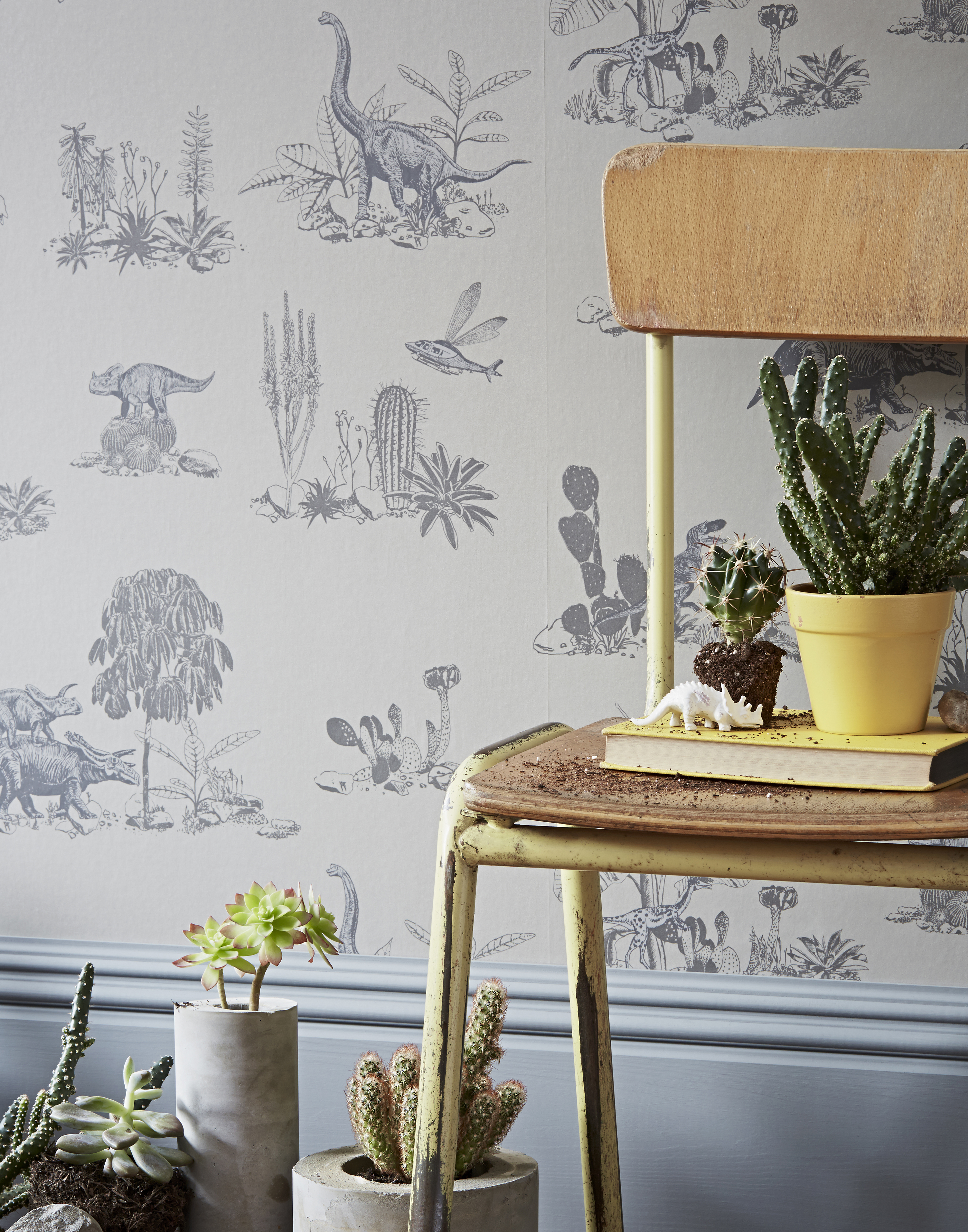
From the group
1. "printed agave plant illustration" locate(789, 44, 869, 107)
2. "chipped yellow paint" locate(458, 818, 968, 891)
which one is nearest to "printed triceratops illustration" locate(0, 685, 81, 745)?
"chipped yellow paint" locate(458, 818, 968, 891)

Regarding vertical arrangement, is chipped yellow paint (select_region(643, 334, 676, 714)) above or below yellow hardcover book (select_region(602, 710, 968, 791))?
above

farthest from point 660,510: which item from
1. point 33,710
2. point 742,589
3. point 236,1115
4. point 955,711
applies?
point 33,710

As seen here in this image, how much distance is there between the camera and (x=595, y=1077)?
93cm

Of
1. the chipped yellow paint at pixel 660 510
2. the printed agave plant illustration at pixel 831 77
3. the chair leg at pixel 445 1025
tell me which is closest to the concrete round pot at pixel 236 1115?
the chair leg at pixel 445 1025

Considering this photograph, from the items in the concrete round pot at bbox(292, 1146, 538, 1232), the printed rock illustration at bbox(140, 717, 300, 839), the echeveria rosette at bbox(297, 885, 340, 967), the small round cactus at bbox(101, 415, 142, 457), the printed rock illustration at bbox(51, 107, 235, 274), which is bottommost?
the concrete round pot at bbox(292, 1146, 538, 1232)

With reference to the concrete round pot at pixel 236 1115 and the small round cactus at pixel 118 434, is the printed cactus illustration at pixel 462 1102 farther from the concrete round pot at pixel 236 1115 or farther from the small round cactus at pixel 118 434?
the small round cactus at pixel 118 434

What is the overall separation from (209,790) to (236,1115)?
34 cm

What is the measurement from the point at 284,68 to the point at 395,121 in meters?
0.13

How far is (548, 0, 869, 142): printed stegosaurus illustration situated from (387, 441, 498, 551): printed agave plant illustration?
1.11 feet

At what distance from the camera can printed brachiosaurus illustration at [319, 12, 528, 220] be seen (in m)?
1.14

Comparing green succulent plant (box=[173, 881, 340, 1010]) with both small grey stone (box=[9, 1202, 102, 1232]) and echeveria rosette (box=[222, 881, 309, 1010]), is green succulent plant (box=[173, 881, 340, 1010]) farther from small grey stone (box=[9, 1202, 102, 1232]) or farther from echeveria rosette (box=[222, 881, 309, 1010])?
small grey stone (box=[9, 1202, 102, 1232])

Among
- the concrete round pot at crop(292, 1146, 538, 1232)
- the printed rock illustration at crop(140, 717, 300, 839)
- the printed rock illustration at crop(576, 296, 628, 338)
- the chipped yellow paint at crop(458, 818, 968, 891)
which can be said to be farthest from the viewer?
the printed rock illustration at crop(140, 717, 300, 839)

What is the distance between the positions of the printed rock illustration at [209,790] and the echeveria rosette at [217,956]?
18cm

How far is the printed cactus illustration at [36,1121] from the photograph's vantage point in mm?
1013
